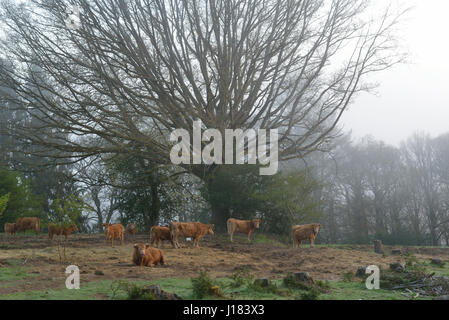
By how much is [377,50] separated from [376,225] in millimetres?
20193

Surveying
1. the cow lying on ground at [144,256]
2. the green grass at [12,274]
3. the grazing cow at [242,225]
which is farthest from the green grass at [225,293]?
the grazing cow at [242,225]

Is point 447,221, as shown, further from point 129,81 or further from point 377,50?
point 129,81

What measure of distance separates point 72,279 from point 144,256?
1779mm

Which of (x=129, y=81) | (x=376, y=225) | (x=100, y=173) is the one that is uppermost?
(x=129, y=81)

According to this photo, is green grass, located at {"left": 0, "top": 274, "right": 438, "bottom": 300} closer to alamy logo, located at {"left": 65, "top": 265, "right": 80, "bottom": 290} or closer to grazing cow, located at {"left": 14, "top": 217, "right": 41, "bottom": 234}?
alamy logo, located at {"left": 65, "top": 265, "right": 80, "bottom": 290}

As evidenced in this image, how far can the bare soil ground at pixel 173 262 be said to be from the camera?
6863mm

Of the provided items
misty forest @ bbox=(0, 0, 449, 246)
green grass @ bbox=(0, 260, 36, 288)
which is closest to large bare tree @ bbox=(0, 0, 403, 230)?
misty forest @ bbox=(0, 0, 449, 246)

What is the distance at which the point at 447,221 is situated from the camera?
28.5 m

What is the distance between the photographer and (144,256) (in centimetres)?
784

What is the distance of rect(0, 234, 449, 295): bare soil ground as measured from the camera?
6.86 m

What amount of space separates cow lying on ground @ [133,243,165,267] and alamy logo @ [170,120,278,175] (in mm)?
6247

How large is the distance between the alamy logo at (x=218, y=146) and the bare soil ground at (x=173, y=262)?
12.9 feet

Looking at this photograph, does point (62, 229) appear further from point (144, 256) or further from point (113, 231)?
point (144, 256)
